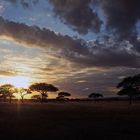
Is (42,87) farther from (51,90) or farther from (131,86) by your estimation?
(131,86)

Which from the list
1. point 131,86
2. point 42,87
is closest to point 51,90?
point 42,87

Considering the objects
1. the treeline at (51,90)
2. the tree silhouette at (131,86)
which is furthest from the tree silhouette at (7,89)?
the tree silhouette at (131,86)

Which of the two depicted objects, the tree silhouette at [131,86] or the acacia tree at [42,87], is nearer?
the tree silhouette at [131,86]

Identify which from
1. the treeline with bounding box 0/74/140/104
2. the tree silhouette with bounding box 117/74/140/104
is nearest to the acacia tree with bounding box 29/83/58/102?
the treeline with bounding box 0/74/140/104

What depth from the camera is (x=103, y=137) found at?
74.9 ft

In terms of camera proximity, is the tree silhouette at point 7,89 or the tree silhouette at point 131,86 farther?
the tree silhouette at point 7,89

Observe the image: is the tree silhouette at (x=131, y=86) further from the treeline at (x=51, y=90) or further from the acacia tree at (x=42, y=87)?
the acacia tree at (x=42, y=87)

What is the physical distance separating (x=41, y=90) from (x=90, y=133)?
346 ft

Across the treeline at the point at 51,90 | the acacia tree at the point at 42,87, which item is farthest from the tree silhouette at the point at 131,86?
the acacia tree at the point at 42,87

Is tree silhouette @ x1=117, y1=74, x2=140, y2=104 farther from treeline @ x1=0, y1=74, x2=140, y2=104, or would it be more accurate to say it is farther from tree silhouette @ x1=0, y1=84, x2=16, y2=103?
tree silhouette @ x1=0, y1=84, x2=16, y2=103

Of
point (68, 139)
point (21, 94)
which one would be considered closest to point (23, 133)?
point (68, 139)

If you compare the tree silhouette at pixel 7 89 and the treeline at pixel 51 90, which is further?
the tree silhouette at pixel 7 89

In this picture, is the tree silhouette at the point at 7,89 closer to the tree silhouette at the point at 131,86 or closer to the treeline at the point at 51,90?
the treeline at the point at 51,90

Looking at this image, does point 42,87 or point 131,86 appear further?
point 42,87
